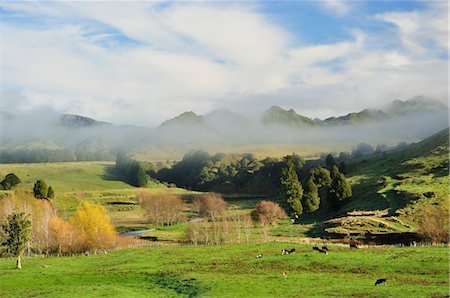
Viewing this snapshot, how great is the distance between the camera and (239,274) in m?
59.8

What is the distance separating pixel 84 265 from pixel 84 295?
24776mm

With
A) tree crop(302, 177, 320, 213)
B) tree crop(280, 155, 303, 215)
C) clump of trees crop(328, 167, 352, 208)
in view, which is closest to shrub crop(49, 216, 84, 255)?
tree crop(280, 155, 303, 215)

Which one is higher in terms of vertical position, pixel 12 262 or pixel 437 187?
pixel 437 187

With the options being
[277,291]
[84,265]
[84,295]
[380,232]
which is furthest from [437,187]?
[84,295]

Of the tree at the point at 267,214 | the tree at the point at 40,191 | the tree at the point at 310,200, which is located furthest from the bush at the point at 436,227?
the tree at the point at 40,191

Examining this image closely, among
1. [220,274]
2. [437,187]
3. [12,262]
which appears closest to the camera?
[220,274]

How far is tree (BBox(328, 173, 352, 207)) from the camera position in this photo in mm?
128000

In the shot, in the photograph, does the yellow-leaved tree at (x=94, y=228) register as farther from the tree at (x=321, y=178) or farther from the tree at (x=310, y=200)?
the tree at (x=321, y=178)

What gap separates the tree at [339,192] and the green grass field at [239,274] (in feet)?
178

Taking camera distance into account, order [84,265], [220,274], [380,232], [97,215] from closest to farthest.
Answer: [220,274] → [84,265] → [380,232] → [97,215]

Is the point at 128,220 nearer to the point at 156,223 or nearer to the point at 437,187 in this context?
the point at 156,223

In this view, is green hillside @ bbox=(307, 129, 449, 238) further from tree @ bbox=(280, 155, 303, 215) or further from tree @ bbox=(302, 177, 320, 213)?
tree @ bbox=(280, 155, 303, 215)

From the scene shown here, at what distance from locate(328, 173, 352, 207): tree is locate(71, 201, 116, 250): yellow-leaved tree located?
63.2 meters

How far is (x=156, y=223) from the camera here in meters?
149
